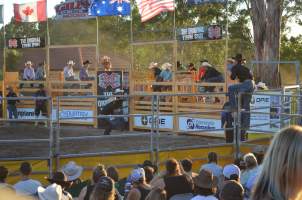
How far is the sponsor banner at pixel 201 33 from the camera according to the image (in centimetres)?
1628

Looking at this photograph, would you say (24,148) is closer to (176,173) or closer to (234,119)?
(234,119)

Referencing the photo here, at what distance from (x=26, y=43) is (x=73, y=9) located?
1.83 m

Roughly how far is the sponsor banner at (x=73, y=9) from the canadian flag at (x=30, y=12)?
539 mm

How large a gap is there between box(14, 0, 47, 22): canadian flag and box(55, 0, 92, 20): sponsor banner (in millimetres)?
539

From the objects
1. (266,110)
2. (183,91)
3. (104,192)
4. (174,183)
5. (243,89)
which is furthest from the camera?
(183,91)

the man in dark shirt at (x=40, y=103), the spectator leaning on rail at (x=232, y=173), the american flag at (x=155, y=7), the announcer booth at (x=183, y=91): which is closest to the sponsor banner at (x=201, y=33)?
the announcer booth at (x=183, y=91)

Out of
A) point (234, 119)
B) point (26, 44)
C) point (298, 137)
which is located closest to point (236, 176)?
point (298, 137)

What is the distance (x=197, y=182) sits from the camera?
5.86 m

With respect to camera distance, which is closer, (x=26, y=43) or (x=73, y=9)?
(x=73, y=9)

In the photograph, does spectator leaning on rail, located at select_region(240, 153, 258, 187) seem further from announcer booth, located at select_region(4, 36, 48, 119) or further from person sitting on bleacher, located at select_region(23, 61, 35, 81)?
person sitting on bleacher, located at select_region(23, 61, 35, 81)

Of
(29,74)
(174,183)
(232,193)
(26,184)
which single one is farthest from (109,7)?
(232,193)

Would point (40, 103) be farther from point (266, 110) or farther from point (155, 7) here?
point (266, 110)

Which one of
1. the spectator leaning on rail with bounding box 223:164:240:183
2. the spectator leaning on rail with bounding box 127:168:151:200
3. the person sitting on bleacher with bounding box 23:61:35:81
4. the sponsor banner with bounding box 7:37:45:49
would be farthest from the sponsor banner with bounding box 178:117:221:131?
the spectator leaning on rail with bounding box 127:168:151:200

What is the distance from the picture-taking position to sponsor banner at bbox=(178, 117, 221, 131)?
16078mm
